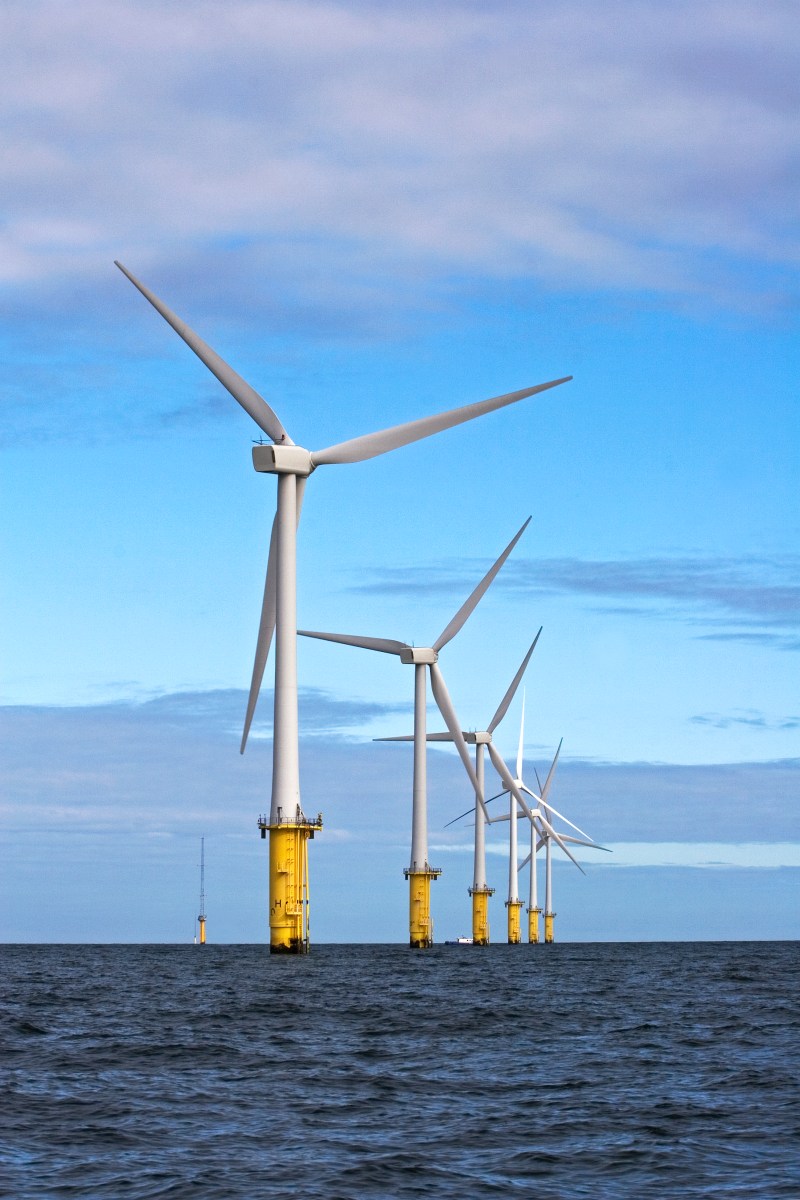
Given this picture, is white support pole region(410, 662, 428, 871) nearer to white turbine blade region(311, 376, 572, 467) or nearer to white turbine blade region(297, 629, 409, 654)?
white turbine blade region(297, 629, 409, 654)

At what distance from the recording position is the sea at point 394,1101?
22.9 meters

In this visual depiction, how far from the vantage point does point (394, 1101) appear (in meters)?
30.5

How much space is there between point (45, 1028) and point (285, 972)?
36459 millimetres

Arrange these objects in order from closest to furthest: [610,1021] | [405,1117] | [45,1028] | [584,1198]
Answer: [584,1198]
[405,1117]
[45,1028]
[610,1021]

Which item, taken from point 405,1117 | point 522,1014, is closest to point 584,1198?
point 405,1117

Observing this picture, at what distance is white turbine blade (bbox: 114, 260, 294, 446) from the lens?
89562 mm

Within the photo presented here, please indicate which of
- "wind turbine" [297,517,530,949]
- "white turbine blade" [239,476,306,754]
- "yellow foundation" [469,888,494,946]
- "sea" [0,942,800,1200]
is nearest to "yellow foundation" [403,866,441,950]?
"wind turbine" [297,517,530,949]

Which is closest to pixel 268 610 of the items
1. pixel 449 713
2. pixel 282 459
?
pixel 282 459

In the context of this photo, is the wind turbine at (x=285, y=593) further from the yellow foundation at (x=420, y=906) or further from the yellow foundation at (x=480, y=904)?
the yellow foundation at (x=480, y=904)

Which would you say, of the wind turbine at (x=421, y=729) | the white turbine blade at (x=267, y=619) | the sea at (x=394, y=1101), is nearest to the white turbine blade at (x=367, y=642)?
the wind turbine at (x=421, y=729)

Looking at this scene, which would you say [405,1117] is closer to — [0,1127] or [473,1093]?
[473,1093]

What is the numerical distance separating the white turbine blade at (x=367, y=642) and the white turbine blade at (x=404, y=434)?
33965 millimetres

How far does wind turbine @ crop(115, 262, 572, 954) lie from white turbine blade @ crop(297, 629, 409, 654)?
3179 centimetres

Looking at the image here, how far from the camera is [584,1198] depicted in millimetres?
21656
